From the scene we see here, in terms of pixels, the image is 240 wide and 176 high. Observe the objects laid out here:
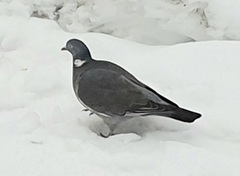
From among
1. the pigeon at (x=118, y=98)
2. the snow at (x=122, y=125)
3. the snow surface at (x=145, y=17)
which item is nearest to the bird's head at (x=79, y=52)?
the pigeon at (x=118, y=98)

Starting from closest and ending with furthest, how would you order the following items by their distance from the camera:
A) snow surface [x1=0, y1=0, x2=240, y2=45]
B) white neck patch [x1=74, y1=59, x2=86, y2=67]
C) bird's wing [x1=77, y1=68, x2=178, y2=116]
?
bird's wing [x1=77, y1=68, x2=178, y2=116] < white neck patch [x1=74, y1=59, x2=86, y2=67] < snow surface [x1=0, y1=0, x2=240, y2=45]

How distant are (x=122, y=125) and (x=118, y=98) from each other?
0.21m

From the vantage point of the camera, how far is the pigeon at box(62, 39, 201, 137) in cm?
279

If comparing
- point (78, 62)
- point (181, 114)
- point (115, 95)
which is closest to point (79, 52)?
point (78, 62)

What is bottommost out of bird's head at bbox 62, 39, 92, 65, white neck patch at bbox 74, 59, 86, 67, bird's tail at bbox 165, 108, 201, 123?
bird's tail at bbox 165, 108, 201, 123

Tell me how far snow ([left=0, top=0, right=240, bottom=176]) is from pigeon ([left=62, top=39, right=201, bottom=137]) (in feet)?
0.31

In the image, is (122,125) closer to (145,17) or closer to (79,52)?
(79,52)

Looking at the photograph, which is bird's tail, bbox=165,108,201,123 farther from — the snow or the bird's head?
the bird's head

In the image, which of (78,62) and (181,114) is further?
(78,62)

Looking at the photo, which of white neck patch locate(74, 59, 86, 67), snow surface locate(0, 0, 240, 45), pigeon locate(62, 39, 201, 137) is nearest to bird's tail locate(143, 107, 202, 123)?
pigeon locate(62, 39, 201, 137)

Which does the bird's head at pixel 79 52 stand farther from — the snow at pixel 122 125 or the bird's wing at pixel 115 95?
the snow at pixel 122 125

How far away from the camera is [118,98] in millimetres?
2799

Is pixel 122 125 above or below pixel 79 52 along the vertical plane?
below

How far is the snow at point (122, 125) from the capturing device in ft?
8.42
